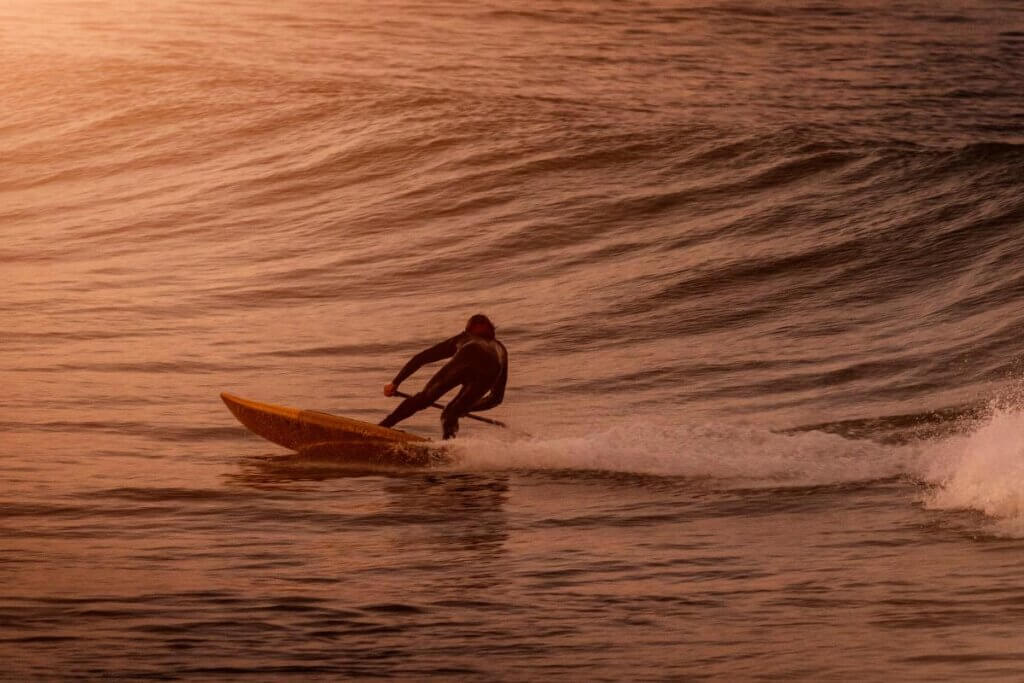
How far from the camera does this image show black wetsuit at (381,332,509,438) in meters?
11.8

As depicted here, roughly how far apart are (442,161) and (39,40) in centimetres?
1586

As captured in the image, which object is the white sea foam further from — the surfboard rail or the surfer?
the surfboard rail

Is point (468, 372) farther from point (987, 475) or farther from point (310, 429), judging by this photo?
point (987, 475)

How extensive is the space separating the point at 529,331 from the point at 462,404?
583cm

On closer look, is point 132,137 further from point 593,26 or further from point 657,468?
point 657,468

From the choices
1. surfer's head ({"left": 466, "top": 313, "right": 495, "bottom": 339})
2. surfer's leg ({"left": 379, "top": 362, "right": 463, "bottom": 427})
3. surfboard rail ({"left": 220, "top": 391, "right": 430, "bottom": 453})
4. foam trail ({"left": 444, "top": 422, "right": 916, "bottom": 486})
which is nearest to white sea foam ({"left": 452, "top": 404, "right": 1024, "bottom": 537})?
foam trail ({"left": 444, "top": 422, "right": 916, "bottom": 486})

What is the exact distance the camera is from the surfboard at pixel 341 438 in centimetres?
1162

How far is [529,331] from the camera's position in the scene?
17.7 meters

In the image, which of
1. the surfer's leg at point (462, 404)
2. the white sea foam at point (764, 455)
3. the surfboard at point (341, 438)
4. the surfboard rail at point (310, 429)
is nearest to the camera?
the white sea foam at point (764, 455)

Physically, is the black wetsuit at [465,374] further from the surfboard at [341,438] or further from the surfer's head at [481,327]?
the surfboard at [341,438]

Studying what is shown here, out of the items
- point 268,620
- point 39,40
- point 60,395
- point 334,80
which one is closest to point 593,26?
point 334,80

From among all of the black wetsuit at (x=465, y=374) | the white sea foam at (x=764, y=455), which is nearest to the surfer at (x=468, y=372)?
the black wetsuit at (x=465, y=374)

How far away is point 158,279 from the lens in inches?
795

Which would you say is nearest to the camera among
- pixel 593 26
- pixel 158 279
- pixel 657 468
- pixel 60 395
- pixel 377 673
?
pixel 377 673
